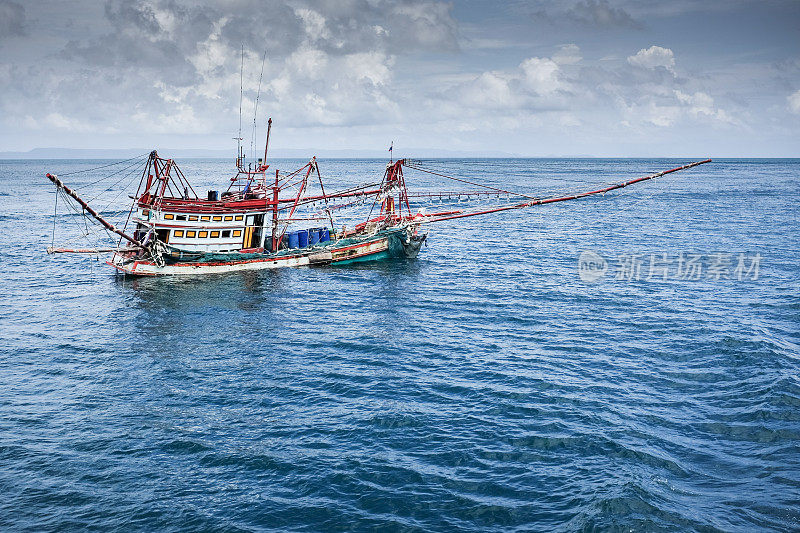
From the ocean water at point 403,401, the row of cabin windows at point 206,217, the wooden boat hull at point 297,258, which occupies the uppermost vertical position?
the row of cabin windows at point 206,217

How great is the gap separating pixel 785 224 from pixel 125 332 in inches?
3414

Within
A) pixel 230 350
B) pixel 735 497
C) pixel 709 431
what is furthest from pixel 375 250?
→ pixel 735 497

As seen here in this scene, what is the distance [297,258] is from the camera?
57969 millimetres

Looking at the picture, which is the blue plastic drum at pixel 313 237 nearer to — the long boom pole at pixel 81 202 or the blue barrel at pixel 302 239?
the blue barrel at pixel 302 239

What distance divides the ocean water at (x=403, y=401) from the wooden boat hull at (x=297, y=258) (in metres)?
1.74

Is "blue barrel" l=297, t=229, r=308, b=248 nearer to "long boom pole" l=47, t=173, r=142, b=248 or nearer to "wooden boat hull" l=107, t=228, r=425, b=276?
"wooden boat hull" l=107, t=228, r=425, b=276

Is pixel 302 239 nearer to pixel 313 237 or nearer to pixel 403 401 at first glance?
pixel 313 237

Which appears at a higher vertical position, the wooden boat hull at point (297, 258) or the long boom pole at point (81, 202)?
the long boom pole at point (81, 202)

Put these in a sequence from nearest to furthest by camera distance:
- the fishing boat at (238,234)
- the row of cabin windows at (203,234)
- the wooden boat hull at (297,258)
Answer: the fishing boat at (238,234) → the wooden boat hull at (297,258) → the row of cabin windows at (203,234)

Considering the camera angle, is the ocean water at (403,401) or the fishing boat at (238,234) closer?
the ocean water at (403,401)

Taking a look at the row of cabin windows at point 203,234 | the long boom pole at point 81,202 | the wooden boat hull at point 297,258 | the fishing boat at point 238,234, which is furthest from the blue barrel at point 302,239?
the long boom pole at point 81,202

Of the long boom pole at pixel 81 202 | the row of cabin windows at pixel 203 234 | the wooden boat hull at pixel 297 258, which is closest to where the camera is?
the long boom pole at pixel 81 202

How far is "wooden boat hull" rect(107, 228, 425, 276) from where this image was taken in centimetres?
5284

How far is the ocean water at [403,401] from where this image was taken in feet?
65.5
